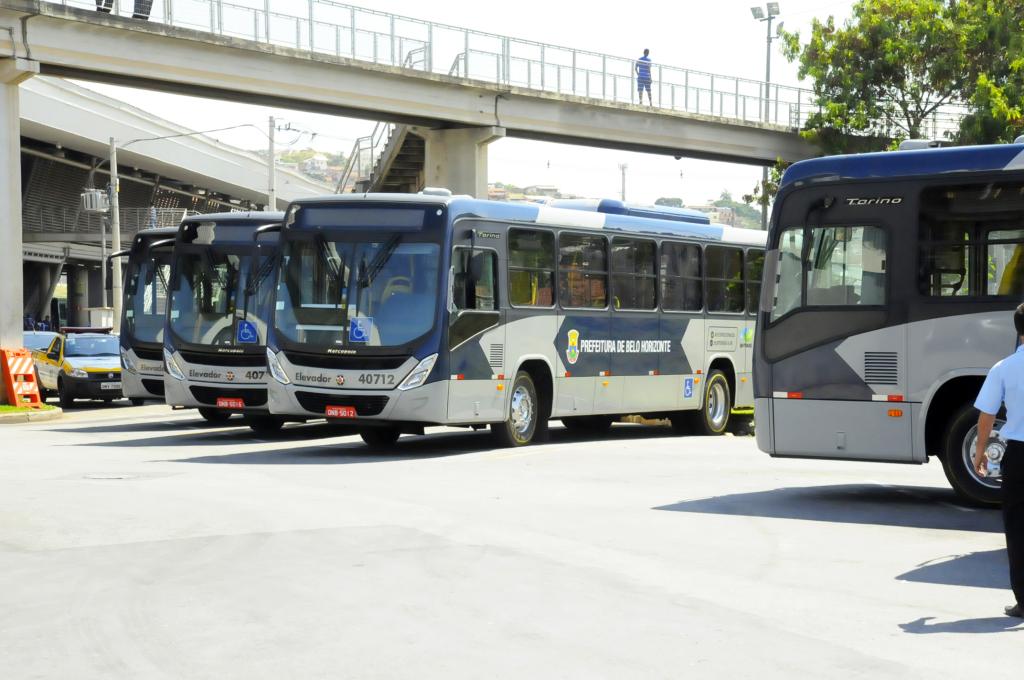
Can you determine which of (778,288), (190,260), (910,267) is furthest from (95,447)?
(910,267)

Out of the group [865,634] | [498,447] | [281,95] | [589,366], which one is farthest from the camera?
[281,95]

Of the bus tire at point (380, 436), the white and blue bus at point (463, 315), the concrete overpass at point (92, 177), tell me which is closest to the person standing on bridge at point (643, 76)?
the white and blue bus at point (463, 315)

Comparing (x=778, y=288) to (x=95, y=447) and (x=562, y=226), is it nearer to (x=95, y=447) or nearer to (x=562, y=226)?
(x=562, y=226)

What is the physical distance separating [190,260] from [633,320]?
7115 millimetres

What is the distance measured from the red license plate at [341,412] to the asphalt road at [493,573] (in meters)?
1.71

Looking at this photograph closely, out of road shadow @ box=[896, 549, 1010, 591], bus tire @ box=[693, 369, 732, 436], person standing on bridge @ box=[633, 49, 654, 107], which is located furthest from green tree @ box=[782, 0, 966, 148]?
road shadow @ box=[896, 549, 1010, 591]

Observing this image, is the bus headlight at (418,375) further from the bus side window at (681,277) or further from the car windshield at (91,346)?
the car windshield at (91,346)

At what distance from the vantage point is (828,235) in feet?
45.1

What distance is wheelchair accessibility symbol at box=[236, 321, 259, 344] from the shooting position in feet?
74.7

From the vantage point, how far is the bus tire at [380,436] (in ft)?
66.7

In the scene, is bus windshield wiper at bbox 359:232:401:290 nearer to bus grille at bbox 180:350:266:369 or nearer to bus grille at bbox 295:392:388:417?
bus grille at bbox 295:392:388:417

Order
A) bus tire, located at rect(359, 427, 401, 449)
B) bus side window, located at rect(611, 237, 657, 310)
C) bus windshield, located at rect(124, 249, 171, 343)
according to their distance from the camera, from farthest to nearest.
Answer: bus windshield, located at rect(124, 249, 171, 343) → bus side window, located at rect(611, 237, 657, 310) → bus tire, located at rect(359, 427, 401, 449)

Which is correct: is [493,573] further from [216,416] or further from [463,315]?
[216,416]

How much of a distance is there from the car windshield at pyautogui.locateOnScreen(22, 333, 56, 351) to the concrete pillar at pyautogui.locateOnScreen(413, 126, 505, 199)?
1069 centimetres
